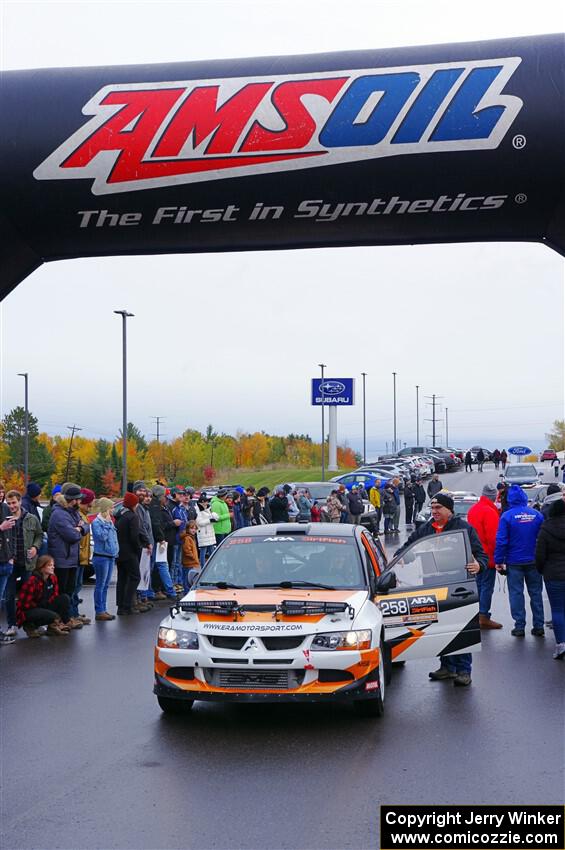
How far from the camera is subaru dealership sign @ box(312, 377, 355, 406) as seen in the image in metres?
75.4

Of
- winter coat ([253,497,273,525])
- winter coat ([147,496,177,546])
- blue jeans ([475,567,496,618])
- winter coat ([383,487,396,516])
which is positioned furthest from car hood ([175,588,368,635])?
winter coat ([383,487,396,516])

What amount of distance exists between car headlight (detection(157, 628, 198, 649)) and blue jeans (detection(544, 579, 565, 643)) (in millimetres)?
4426

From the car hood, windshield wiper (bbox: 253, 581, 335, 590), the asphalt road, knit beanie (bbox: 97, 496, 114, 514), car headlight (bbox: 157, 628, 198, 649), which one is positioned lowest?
the asphalt road

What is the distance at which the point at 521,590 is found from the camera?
453 inches

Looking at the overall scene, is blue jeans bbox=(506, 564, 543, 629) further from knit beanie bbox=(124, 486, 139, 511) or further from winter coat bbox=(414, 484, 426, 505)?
winter coat bbox=(414, 484, 426, 505)

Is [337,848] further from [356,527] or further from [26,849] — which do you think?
[356,527]

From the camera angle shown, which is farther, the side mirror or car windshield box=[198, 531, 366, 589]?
car windshield box=[198, 531, 366, 589]

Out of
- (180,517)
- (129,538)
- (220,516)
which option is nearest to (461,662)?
(129,538)

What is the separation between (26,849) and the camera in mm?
5004

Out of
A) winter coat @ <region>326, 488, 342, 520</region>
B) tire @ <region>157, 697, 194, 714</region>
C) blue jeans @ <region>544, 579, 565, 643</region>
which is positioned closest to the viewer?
tire @ <region>157, 697, 194, 714</region>

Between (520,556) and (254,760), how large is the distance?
19.1ft

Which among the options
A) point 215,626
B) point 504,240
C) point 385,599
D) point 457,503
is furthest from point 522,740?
point 457,503

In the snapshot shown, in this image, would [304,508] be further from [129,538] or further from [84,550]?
[84,550]

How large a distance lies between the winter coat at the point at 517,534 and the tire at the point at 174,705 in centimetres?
512
